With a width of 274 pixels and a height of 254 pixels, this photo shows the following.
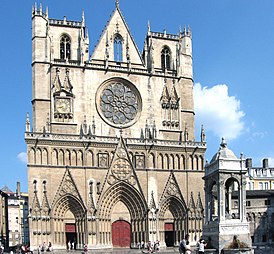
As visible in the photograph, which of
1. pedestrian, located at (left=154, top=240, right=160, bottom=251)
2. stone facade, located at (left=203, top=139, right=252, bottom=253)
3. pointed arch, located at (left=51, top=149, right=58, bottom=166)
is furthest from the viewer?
pointed arch, located at (left=51, top=149, right=58, bottom=166)

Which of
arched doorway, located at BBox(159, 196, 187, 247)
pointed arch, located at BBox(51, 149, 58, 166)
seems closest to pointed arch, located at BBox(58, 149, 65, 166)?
pointed arch, located at BBox(51, 149, 58, 166)

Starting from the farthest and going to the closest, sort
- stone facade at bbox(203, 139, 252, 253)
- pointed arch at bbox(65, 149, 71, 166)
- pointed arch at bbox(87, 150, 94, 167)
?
1. pointed arch at bbox(87, 150, 94, 167)
2. pointed arch at bbox(65, 149, 71, 166)
3. stone facade at bbox(203, 139, 252, 253)

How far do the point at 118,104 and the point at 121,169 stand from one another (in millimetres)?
6673

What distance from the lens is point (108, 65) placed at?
5159 centimetres

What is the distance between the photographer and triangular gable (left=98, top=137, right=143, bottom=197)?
49.2m

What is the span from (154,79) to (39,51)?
38.6 ft

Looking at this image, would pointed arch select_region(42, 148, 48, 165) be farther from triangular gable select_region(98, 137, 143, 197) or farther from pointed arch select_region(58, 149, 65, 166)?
triangular gable select_region(98, 137, 143, 197)

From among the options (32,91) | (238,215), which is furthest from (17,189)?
(238,215)

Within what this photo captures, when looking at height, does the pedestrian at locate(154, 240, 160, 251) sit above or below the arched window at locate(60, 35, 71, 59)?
below

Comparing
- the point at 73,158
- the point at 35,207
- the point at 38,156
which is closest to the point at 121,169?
the point at 73,158

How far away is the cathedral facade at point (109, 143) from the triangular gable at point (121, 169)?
94 millimetres

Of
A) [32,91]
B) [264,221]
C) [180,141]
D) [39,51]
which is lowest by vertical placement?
[264,221]

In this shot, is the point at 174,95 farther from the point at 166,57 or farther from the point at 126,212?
the point at 126,212

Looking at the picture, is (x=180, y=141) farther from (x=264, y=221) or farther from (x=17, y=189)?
(x=17, y=189)
